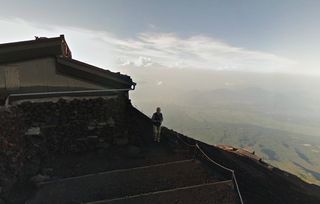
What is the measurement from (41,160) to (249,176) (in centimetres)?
1232

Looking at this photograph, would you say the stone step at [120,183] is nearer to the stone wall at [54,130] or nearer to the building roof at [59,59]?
the stone wall at [54,130]

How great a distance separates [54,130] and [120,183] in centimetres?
563

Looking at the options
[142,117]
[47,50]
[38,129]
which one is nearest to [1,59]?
[47,50]

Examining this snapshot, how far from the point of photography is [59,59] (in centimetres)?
1700

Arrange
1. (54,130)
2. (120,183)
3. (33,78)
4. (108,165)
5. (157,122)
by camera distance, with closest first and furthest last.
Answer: (120,183) < (108,165) < (33,78) < (54,130) < (157,122)

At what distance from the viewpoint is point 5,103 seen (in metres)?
15.5

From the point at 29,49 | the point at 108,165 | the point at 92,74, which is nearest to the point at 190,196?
the point at 108,165

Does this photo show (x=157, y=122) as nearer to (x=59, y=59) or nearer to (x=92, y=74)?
(x=92, y=74)

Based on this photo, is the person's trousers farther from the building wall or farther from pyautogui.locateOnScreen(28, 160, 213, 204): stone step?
the building wall

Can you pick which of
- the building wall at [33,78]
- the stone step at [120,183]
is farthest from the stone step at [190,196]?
the building wall at [33,78]

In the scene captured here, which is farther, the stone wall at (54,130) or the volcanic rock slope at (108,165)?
the stone wall at (54,130)

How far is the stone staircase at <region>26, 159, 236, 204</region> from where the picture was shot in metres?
12.5

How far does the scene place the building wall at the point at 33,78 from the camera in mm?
16109

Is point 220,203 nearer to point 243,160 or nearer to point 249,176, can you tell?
point 249,176
